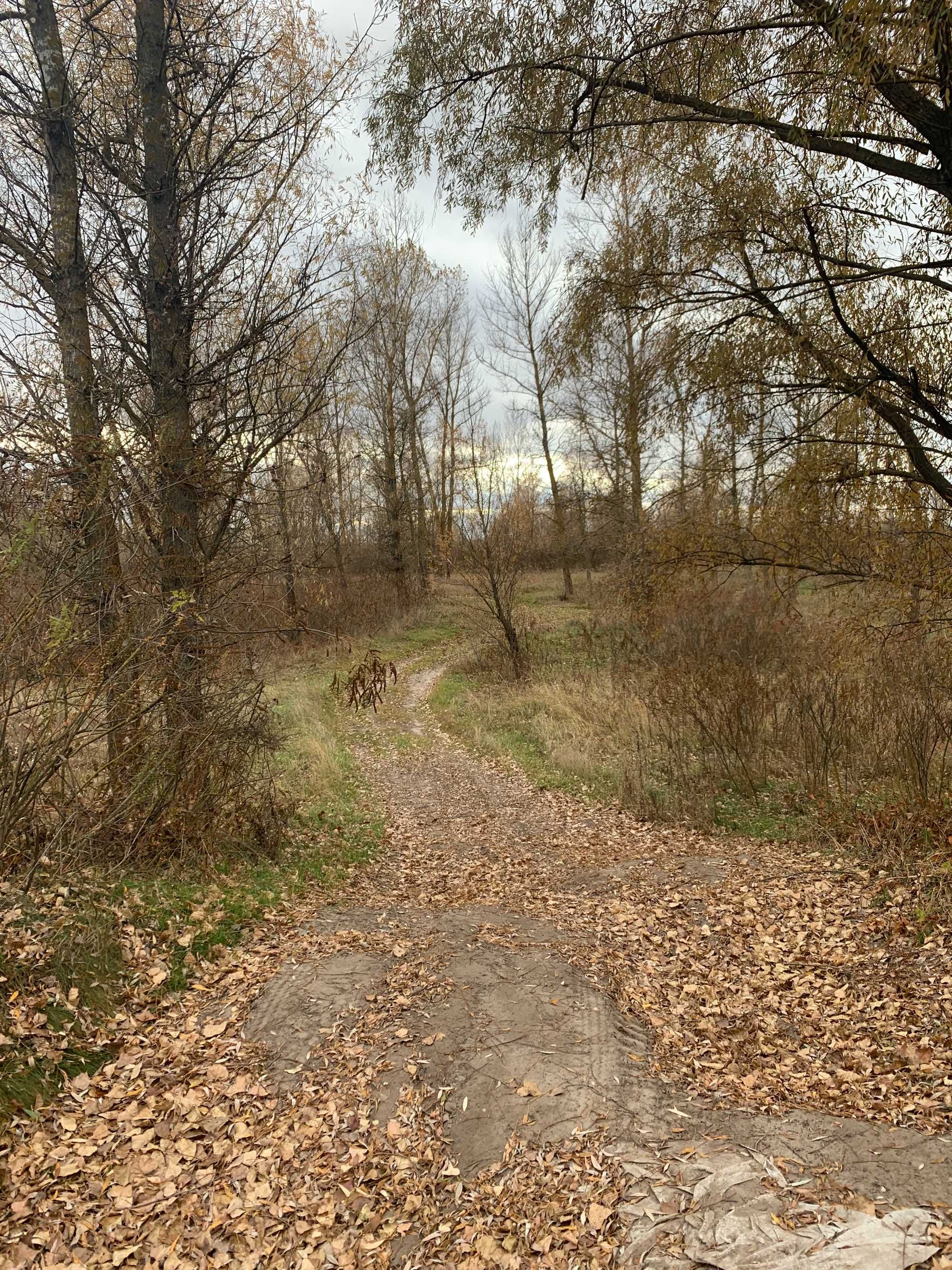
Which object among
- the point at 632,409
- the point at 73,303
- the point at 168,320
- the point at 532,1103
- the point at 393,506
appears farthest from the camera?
the point at 393,506

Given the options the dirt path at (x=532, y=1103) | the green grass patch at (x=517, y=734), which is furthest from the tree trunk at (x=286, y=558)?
the green grass patch at (x=517, y=734)

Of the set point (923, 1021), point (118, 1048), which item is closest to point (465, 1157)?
point (118, 1048)

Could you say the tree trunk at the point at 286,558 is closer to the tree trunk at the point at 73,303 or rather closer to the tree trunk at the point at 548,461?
the tree trunk at the point at 73,303

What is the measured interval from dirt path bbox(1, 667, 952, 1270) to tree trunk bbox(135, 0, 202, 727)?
270 centimetres

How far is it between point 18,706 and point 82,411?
2559 millimetres

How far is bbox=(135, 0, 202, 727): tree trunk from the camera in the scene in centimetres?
575

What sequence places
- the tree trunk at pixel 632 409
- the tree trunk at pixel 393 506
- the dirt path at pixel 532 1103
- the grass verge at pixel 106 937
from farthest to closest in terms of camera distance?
the tree trunk at pixel 393 506
the tree trunk at pixel 632 409
the grass verge at pixel 106 937
the dirt path at pixel 532 1103

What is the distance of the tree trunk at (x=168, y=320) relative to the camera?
226 inches

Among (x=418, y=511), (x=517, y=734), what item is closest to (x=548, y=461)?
(x=418, y=511)

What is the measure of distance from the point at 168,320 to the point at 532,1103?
6.29m

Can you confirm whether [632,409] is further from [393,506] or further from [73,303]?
[393,506]

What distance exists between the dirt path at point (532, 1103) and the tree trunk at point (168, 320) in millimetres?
2703

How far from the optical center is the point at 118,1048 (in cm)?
373

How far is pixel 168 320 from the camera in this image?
20.0 feet
